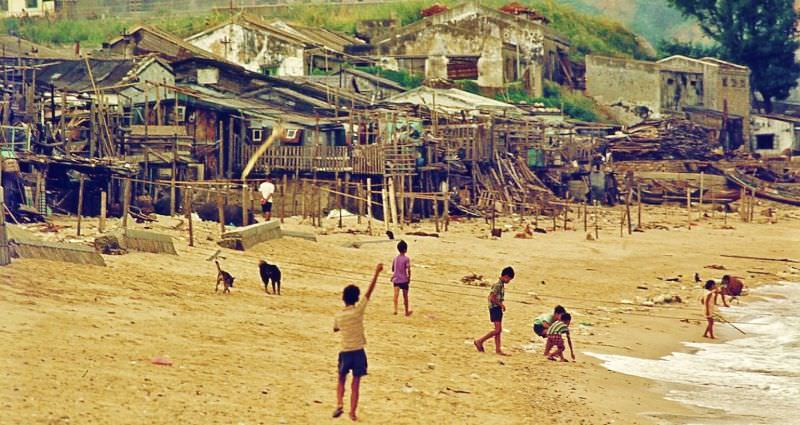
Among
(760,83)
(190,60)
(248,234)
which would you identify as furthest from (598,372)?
(760,83)

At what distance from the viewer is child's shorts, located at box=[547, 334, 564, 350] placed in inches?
780

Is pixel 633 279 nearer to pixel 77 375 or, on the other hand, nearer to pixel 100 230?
pixel 100 230

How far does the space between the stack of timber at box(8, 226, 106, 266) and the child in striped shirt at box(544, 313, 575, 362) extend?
6.70 m

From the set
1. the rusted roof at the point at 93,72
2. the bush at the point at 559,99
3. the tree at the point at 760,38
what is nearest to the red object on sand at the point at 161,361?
the rusted roof at the point at 93,72

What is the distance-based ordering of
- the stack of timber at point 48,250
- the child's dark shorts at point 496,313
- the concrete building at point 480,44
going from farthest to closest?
the concrete building at point 480,44 < the stack of timber at point 48,250 < the child's dark shorts at point 496,313

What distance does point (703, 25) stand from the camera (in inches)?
3179

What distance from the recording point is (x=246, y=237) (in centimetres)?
2791

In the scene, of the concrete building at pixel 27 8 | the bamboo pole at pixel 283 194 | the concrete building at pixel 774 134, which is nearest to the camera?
the bamboo pole at pixel 283 194

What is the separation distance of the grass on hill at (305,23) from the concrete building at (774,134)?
1118cm

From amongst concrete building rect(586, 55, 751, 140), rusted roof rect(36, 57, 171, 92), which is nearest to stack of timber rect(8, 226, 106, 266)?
rusted roof rect(36, 57, 171, 92)

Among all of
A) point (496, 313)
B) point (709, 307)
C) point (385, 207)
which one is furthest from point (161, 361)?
point (385, 207)

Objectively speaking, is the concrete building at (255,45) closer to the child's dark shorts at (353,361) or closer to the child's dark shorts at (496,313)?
the child's dark shorts at (496,313)

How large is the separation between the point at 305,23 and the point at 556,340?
200 feet

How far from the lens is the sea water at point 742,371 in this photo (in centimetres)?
1837
